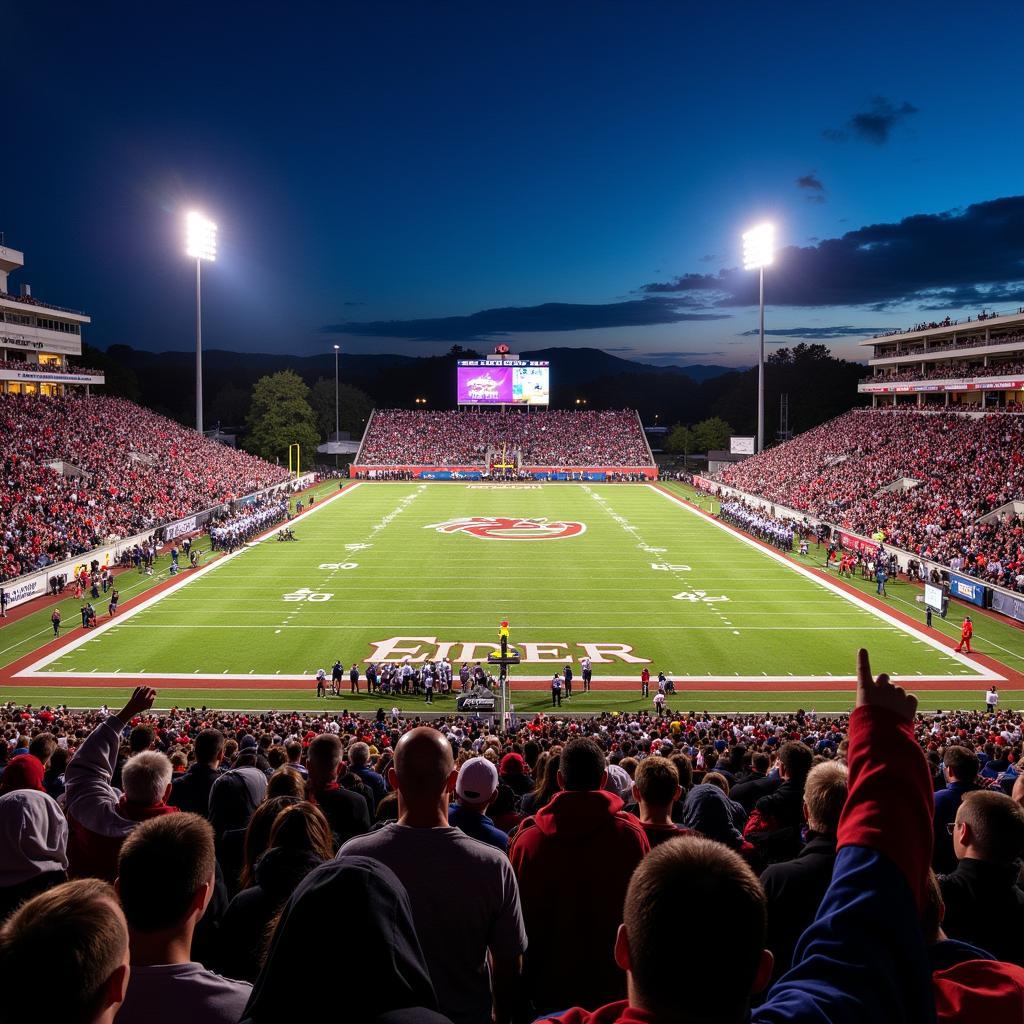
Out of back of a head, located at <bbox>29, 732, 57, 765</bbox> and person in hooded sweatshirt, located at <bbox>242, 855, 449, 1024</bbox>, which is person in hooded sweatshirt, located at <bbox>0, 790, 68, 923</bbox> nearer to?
person in hooded sweatshirt, located at <bbox>242, 855, 449, 1024</bbox>

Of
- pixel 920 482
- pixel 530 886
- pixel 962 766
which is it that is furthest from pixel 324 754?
pixel 920 482

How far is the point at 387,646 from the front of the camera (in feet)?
85.8

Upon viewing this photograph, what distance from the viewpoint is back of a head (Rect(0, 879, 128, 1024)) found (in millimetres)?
1761

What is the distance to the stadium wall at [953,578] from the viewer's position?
2939cm

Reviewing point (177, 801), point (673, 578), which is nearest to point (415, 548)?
point (673, 578)

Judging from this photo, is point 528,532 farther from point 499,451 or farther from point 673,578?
point 499,451

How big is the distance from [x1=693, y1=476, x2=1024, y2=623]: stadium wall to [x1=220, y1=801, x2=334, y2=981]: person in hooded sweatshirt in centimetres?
3044

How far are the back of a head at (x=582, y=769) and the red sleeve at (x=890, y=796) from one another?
2368mm

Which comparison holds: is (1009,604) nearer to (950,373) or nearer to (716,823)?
(716,823)

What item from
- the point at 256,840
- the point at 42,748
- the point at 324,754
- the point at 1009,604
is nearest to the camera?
the point at 256,840

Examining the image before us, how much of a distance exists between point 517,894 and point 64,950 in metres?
1.69

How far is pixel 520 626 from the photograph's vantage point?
2855cm

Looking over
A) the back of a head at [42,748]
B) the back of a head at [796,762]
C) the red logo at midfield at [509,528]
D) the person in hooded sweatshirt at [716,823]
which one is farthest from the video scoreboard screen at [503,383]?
the person in hooded sweatshirt at [716,823]

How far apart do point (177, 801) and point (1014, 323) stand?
60.9 metres
